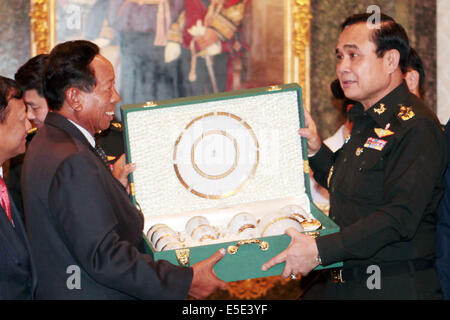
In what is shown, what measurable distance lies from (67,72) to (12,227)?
2.22ft

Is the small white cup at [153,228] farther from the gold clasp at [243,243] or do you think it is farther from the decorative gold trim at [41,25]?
the decorative gold trim at [41,25]

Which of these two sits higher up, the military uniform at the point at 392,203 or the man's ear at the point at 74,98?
the man's ear at the point at 74,98

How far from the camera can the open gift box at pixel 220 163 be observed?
9.74 feet

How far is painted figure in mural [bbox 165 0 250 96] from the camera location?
4688mm

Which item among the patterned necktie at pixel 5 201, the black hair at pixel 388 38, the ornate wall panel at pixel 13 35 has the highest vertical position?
the ornate wall panel at pixel 13 35

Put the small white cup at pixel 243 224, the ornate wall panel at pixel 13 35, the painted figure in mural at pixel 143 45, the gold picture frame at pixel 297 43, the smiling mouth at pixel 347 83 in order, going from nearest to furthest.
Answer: the smiling mouth at pixel 347 83 < the small white cup at pixel 243 224 < the ornate wall panel at pixel 13 35 < the painted figure in mural at pixel 143 45 < the gold picture frame at pixel 297 43

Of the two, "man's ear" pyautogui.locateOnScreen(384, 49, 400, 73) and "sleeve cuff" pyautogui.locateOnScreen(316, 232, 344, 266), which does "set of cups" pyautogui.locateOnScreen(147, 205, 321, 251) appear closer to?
"sleeve cuff" pyautogui.locateOnScreen(316, 232, 344, 266)

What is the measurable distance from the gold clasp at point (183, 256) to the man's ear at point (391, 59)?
49.8 inches

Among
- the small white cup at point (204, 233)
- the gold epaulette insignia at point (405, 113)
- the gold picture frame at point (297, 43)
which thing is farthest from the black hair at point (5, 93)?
the gold picture frame at point (297, 43)

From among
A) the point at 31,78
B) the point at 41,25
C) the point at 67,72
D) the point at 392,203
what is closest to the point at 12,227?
the point at 67,72

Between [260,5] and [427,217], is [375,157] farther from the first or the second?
[260,5]

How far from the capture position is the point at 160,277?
7.36 ft

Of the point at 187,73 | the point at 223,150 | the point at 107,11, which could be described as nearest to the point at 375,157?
the point at 223,150

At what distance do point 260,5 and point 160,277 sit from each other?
10.5ft
